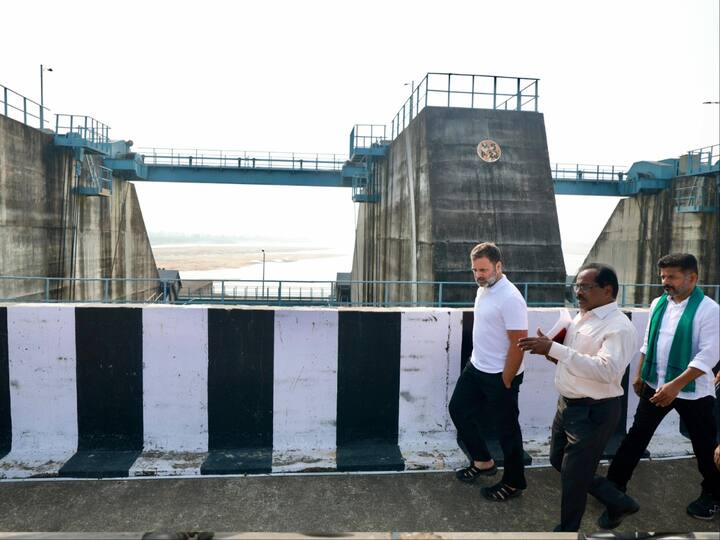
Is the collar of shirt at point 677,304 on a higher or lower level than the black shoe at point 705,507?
higher

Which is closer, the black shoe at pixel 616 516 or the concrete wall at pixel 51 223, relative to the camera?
the black shoe at pixel 616 516

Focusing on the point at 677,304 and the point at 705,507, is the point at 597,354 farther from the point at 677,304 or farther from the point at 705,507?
the point at 705,507

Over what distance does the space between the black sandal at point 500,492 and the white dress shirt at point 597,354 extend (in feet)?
2.96

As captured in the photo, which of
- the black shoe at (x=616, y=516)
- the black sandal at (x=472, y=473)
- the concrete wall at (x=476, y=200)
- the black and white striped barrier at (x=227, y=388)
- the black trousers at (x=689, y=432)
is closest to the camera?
the black shoe at (x=616, y=516)

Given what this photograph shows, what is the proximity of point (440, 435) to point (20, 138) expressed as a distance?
20.7 metres

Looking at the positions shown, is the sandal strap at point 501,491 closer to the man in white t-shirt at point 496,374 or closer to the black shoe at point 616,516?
the man in white t-shirt at point 496,374

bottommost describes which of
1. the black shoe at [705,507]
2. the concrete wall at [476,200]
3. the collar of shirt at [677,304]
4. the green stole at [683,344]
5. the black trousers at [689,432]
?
the black shoe at [705,507]

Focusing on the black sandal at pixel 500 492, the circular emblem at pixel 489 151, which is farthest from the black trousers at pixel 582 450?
the circular emblem at pixel 489 151

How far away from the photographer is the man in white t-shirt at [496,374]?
3857mm

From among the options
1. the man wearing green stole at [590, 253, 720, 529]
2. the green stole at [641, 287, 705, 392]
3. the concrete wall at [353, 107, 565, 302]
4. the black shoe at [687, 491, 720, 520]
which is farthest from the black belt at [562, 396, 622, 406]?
the concrete wall at [353, 107, 565, 302]

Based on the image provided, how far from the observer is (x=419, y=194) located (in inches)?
691

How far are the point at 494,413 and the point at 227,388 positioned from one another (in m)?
2.27

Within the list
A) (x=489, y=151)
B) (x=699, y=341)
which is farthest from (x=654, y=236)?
(x=699, y=341)

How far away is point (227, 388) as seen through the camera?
4.51 meters
